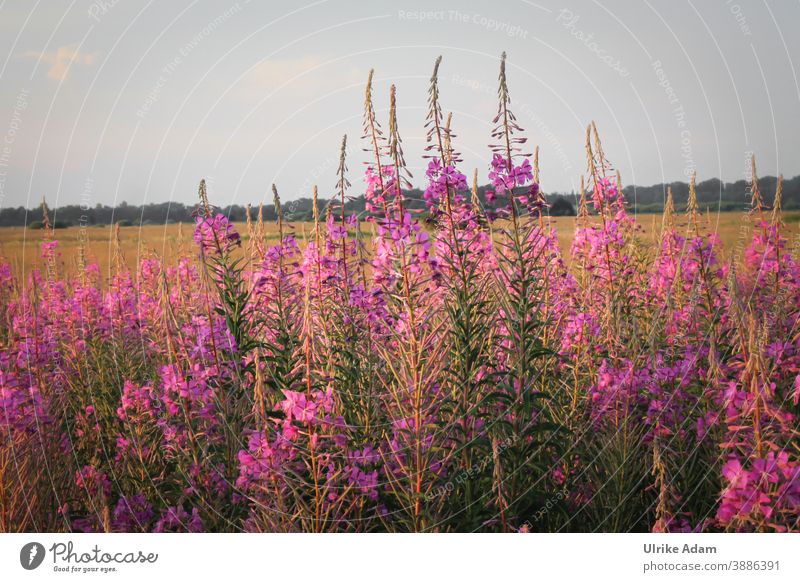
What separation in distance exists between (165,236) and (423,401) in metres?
4.07

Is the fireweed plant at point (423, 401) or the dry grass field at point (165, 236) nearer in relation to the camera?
the fireweed plant at point (423, 401)

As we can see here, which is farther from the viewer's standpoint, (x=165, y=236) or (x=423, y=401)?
(x=165, y=236)

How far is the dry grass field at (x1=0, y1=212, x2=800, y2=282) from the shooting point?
251 inches

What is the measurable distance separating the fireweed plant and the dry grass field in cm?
54

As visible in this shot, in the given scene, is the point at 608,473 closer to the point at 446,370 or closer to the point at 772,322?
the point at 446,370

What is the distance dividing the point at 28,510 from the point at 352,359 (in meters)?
2.63

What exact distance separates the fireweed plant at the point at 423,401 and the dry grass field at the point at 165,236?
54 centimetres

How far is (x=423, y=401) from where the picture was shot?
4.09 m

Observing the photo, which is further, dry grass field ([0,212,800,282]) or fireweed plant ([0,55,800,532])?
dry grass field ([0,212,800,282])

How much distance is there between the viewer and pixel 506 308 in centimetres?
434

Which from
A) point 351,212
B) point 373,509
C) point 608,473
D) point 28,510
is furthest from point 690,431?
point 28,510

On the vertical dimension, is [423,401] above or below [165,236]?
below

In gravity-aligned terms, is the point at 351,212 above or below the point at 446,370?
above

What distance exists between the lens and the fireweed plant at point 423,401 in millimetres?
3916
